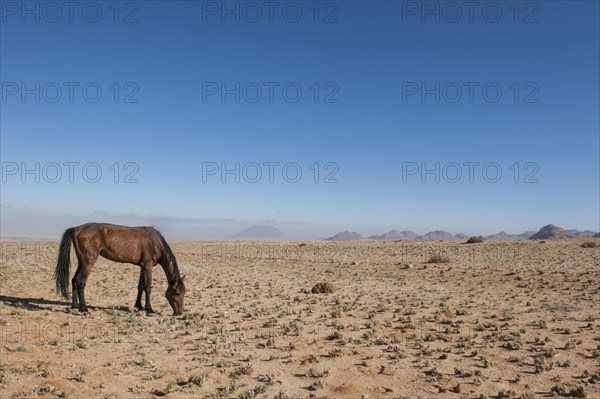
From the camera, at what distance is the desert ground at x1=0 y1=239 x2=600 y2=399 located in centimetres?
734

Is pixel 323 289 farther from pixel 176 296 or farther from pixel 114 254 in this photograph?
pixel 114 254

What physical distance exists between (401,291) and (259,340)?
10326 mm

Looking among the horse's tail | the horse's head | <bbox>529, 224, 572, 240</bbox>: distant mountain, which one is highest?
the horse's tail

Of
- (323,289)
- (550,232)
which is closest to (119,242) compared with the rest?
(323,289)

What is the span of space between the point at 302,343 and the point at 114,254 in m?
6.96

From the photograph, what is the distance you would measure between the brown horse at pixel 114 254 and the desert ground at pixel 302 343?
0.73 meters

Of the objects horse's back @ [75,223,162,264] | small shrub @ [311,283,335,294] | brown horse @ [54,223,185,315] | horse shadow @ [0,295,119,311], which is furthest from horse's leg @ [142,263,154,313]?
small shrub @ [311,283,335,294]

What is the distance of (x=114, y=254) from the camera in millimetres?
12930

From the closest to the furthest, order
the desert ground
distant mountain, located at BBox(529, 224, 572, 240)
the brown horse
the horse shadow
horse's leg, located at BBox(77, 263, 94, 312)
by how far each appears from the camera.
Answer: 1. the desert ground
2. horse's leg, located at BBox(77, 263, 94, 312)
3. the brown horse
4. the horse shadow
5. distant mountain, located at BBox(529, 224, 572, 240)

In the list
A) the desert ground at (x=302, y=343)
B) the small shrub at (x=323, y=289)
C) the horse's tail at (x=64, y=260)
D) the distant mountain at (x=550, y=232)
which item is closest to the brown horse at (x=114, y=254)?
the horse's tail at (x=64, y=260)

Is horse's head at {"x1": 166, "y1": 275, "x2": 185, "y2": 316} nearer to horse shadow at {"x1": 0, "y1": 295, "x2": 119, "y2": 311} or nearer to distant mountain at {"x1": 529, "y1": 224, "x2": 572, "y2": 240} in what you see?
horse shadow at {"x1": 0, "y1": 295, "x2": 119, "y2": 311}

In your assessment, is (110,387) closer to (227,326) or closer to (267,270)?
(227,326)

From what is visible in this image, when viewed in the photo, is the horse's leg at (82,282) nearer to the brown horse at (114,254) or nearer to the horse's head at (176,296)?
the brown horse at (114,254)

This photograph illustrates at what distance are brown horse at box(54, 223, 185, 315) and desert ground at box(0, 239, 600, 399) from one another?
0.73 metres
